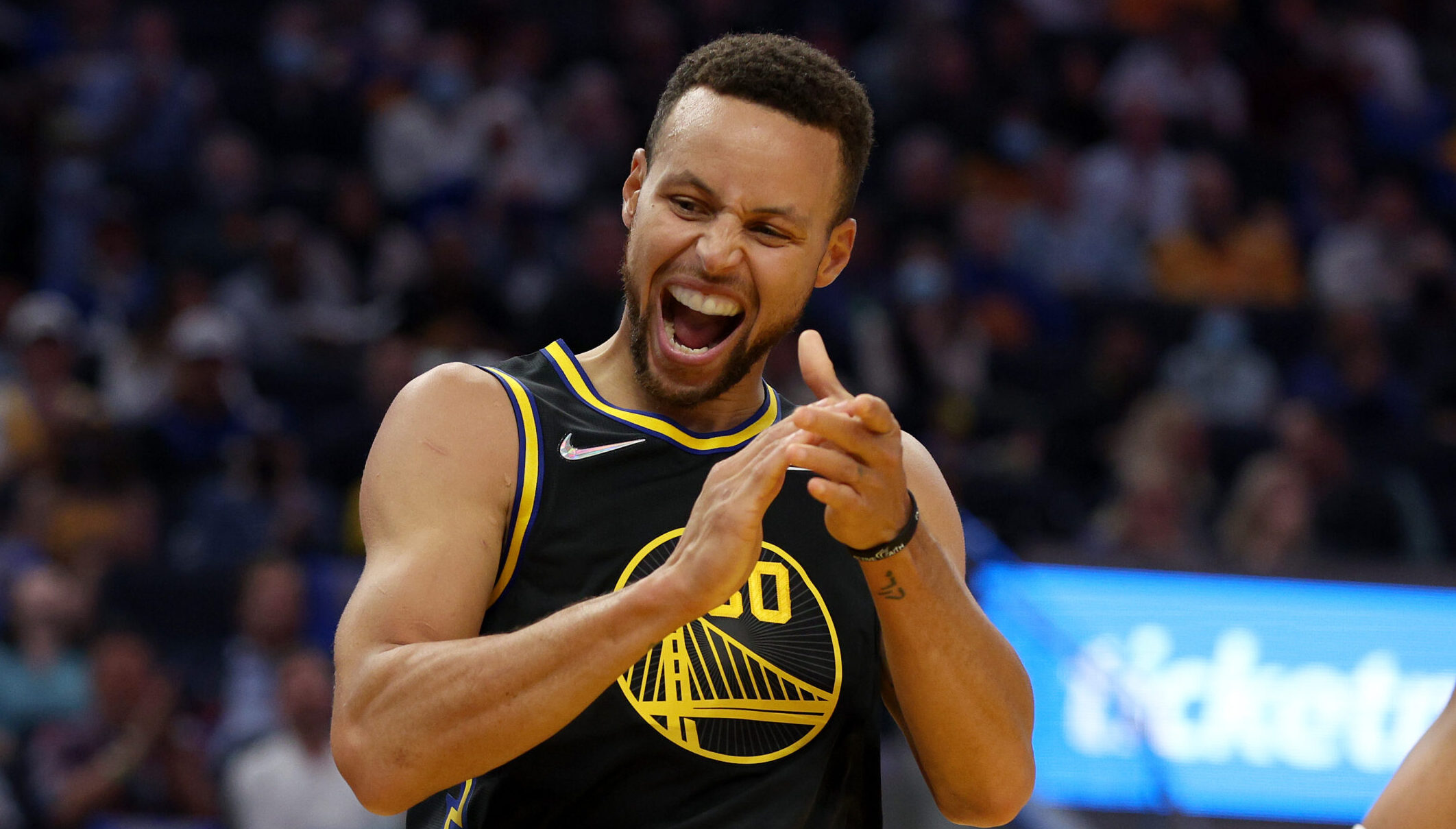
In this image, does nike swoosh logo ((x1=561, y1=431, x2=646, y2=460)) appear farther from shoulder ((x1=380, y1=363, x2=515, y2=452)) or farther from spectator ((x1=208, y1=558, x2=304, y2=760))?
spectator ((x1=208, y1=558, x2=304, y2=760))

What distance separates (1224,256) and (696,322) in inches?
366

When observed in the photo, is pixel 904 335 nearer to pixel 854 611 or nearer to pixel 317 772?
pixel 317 772

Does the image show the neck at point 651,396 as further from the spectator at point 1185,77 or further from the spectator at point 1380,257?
the spectator at point 1185,77

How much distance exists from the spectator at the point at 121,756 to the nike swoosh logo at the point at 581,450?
15.0ft

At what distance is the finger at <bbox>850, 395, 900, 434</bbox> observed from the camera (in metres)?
2.10

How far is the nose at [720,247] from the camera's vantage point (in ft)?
7.81

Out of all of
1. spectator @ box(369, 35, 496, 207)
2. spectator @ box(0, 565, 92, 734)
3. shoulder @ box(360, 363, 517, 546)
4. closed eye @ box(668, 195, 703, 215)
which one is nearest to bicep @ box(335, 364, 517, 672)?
shoulder @ box(360, 363, 517, 546)

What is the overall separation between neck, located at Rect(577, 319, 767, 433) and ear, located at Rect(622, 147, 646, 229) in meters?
0.18

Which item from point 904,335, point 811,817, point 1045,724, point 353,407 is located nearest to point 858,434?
point 811,817

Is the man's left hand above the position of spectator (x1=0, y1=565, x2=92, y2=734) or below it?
above

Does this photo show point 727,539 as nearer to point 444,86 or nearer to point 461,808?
point 461,808

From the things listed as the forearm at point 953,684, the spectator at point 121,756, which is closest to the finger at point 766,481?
the forearm at point 953,684

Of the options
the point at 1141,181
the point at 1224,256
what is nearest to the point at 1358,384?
the point at 1224,256

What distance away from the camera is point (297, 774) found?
6.29m
